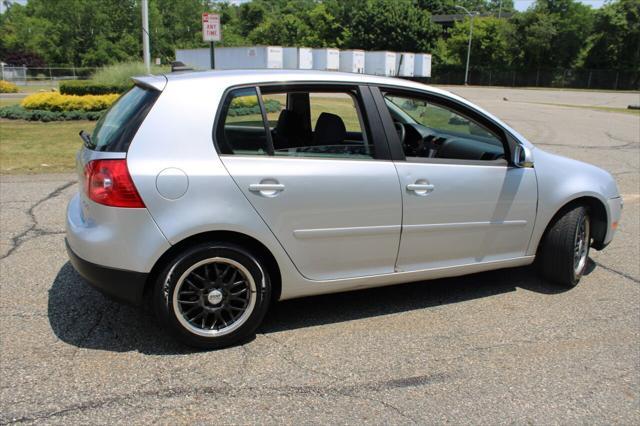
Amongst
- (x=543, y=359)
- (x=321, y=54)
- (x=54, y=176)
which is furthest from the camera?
(x=321, y=54)

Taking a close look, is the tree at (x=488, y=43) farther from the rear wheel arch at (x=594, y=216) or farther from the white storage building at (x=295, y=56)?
the rear wheel arch at (x=594, y=216)

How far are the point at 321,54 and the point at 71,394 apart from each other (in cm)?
5162

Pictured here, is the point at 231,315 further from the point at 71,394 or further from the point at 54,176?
the point at 54,176

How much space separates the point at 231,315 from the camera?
3533 millimetres

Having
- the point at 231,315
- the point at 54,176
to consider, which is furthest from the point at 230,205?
the point at 54,176

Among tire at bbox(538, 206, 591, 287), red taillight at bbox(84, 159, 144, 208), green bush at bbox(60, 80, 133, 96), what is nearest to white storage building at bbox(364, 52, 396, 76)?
green bush at bbox(60, 80, 133, 96)

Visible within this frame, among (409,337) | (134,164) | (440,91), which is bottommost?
(409,337)

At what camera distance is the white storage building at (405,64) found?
5867cm

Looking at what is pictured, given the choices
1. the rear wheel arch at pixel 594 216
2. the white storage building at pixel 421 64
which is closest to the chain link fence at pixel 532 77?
the white storage building at pixel 421 64

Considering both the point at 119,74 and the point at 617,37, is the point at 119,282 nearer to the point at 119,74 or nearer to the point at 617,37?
the point at 119,74

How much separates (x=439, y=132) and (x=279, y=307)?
2121 millimetres

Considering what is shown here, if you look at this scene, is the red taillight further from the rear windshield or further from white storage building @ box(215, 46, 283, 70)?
white storage building @ box(215, 46, 283, 70)

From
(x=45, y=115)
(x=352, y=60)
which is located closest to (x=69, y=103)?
(x=45, y=115)

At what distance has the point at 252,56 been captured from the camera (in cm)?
4503
